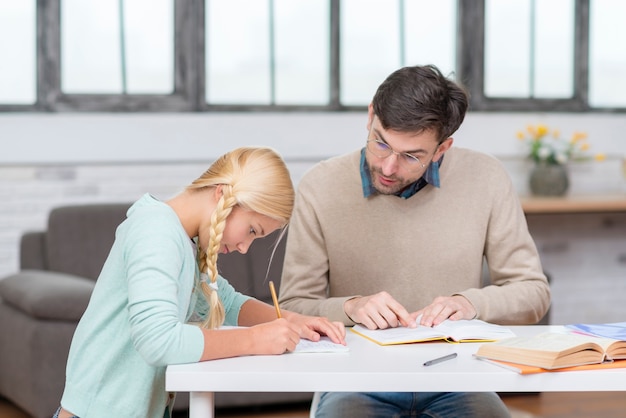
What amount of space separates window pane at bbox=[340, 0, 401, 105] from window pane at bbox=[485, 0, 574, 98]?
54cm

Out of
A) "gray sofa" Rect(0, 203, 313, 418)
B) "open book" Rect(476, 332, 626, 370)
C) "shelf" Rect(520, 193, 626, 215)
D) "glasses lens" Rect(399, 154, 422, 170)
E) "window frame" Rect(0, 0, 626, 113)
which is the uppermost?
"window frame" Rect(0, 0, 626, 113)

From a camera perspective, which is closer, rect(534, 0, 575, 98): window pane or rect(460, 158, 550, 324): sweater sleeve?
rect(460, 158, 550, 324): sweater sleeve

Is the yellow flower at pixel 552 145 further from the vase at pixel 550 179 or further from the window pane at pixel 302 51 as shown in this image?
the window pane at pixel 302 51

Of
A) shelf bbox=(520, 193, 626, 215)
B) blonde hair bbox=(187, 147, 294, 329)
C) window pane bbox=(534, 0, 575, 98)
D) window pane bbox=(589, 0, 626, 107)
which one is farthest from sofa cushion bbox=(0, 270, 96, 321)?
window pane bbox=(589, 0, 626, 107)

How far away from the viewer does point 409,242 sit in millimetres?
2363

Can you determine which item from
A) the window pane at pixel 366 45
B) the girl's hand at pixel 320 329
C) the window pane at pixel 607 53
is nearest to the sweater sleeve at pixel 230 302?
the girl's hand at pixel 320 329

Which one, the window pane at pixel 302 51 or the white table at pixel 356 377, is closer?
the white table at pixel 356 377

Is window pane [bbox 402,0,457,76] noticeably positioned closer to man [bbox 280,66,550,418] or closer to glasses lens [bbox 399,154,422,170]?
man [bbox 280,66,550,418]

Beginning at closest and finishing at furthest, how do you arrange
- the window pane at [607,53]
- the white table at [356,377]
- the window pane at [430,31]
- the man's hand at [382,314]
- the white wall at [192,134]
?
the white table at [356,377] < the man's hand at [382,314] < the white wall at [192,134] < the window pane at [430,31] < the window pane at [607,53]

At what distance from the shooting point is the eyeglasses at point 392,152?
2.19 meters

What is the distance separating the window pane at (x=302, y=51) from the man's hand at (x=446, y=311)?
2810 mm

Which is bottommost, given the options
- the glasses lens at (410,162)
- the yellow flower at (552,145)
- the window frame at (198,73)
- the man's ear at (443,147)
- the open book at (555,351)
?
the open book at (555,351)

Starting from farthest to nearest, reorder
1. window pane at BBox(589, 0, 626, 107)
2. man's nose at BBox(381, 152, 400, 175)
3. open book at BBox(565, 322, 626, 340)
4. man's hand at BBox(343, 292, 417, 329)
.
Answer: window pane at BBox(589, 0, 626, 107) < man's nose at BBox(381, 152, 400, 175) < man's hand at BBox(343, 292, 417, 329) < open book at BBox(565, 322, 626, 340)

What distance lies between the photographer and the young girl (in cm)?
157
